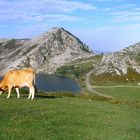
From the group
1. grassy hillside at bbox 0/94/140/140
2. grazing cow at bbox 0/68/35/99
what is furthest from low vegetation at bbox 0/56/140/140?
grazing cow at bbox 0/68/35/99

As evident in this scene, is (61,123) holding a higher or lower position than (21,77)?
lower

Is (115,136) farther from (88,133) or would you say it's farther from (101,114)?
(101,114)

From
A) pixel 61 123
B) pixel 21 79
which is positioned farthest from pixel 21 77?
pixel 61 123

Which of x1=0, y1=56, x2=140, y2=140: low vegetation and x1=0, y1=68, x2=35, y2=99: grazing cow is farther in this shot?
x1=0, y1=68, x2=35, y2=99: grazing cow

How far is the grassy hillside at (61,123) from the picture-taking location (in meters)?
24.1

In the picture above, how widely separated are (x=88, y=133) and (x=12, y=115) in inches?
258

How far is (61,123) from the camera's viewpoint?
28.3 metres

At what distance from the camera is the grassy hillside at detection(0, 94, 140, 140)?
24094 millimetres

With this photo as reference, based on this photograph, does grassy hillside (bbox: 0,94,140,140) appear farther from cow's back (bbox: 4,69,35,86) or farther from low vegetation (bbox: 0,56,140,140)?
cow's back (bbox: 4,69,35,86)

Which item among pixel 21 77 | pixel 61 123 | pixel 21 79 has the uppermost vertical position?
pixel 21 77

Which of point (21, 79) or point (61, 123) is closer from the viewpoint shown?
point (61, 123)

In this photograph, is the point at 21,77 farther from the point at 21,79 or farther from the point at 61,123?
the point at 61,123

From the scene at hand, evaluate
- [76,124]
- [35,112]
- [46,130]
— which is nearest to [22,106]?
[35,112]

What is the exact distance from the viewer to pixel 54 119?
2945cm
